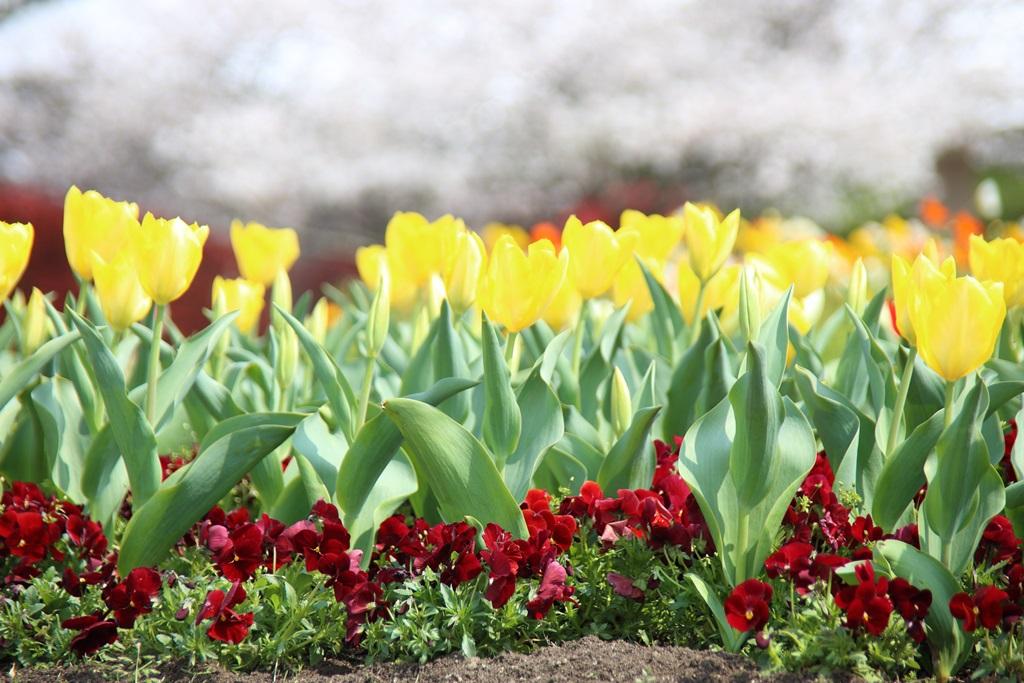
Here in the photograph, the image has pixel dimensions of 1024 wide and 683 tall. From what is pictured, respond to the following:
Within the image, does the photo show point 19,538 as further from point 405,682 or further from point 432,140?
point 432,140

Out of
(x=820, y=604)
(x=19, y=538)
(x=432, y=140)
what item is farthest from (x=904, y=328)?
(x=432, y=140)

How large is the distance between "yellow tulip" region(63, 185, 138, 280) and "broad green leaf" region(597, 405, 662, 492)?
96cm

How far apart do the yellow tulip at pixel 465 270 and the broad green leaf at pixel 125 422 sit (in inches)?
23.6

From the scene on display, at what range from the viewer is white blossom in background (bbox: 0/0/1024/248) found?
34.7 ft

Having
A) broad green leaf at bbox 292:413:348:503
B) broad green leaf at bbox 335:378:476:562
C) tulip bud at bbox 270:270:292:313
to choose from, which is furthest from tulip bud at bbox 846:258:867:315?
tulip bud at bbox 270:270:292:313

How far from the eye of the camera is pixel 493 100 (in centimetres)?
1160

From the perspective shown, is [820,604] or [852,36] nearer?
[820,604]

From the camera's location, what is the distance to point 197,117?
10.6m

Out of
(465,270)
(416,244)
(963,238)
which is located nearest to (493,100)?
(963,238)

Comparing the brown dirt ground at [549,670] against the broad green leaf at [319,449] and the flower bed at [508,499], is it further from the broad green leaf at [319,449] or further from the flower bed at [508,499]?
the broad green leaf at [319,449]

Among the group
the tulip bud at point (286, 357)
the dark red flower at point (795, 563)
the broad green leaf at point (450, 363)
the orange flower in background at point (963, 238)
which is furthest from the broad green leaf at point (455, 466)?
the orange flower in background at point (963, 238)

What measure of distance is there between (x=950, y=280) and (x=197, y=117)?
10272 mm

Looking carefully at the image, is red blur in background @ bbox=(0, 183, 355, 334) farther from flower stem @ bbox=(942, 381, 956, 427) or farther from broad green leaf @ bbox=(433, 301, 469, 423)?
flower stem @ bbox=(942, 381, 956, 427)

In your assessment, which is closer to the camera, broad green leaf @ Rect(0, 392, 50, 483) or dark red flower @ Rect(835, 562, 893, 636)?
dark red flower @ Rect(835, 562, 893, 636)
